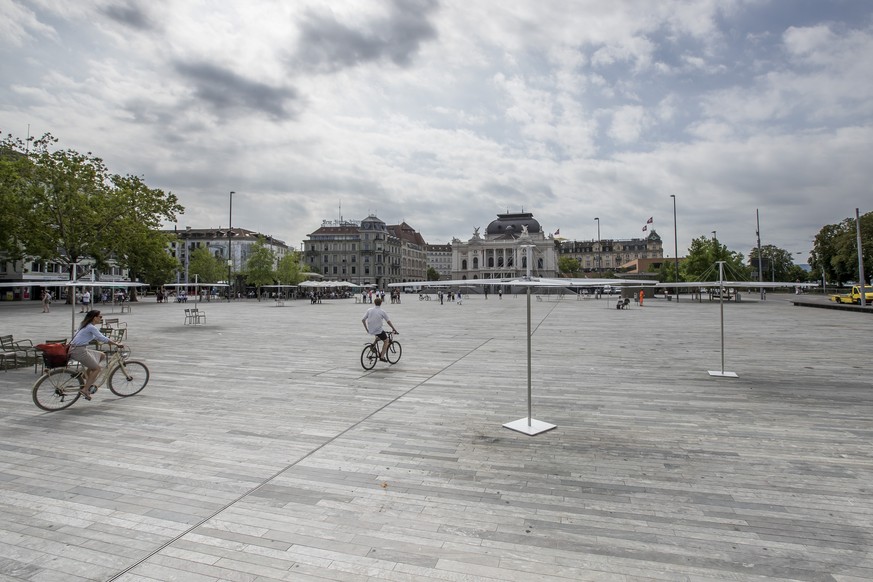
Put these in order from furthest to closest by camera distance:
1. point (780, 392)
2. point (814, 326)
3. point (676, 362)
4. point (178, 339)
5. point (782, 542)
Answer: point (814, 326) < point (178, 339) < point (676, 362) < point (780, 392) < point (782, 542)

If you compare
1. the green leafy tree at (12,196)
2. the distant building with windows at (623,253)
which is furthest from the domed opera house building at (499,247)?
the green leafy tree at (12,196)

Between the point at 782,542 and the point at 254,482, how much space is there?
4.95 m

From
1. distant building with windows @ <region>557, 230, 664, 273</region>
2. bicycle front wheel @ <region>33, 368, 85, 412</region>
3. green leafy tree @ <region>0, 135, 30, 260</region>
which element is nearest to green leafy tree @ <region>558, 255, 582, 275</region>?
distant building with windows @ <region>557, 230, 664, 273</region>

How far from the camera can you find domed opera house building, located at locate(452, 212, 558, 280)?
142 m

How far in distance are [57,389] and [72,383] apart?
0.24m

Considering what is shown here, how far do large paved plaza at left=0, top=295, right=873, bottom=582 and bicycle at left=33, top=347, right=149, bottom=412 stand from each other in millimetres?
241

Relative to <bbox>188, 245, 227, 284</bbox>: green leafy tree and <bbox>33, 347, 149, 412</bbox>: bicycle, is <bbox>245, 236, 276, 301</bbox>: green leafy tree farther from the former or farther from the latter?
<bbox>33, 347, 149, 412</bbox>: bicycle

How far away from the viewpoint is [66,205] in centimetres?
3609

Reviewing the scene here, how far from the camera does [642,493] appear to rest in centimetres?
468

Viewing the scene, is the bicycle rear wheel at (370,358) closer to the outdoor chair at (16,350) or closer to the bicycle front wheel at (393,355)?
the bicycle front wheel at (393,355)

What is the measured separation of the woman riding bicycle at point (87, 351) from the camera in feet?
26.0

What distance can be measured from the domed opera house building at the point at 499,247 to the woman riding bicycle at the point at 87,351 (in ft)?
434

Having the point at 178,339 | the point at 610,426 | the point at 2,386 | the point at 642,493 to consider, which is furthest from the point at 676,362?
the point at 178,339

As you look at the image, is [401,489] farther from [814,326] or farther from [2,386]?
[814,326]
